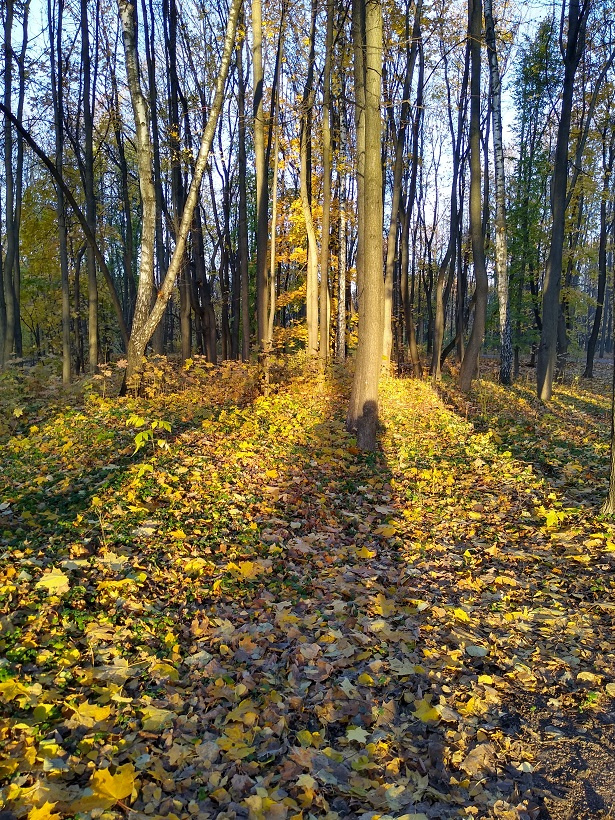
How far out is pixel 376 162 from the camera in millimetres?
8641

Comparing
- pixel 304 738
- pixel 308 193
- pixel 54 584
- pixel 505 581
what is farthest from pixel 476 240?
Answer: pixel 304 738

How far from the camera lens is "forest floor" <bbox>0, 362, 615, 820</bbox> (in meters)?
2.72

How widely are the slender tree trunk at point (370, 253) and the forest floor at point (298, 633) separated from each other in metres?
0.98

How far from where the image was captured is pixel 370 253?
859cm

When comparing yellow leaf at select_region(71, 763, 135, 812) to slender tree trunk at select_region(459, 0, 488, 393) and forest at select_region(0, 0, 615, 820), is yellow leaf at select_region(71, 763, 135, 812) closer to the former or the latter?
forest at select_region(0, 0, 615, 820)

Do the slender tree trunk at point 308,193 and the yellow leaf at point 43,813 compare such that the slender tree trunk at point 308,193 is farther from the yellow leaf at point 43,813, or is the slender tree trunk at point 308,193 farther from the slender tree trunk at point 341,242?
the yellow leaf at point 43,813

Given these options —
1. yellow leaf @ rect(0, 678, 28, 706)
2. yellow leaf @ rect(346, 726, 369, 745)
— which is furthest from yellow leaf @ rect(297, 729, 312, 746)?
yellow leaf @ rect(0, 678, 28, 706)

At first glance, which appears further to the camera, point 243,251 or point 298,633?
point 243,251

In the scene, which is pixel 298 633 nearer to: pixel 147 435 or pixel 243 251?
pixel 147 435

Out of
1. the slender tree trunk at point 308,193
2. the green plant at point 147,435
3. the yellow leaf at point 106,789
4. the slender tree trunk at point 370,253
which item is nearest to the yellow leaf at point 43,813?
the yellow leaf at point 106,789

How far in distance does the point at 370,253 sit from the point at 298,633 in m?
6.34

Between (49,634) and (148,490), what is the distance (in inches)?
106

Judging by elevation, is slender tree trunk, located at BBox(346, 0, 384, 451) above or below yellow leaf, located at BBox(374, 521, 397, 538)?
above

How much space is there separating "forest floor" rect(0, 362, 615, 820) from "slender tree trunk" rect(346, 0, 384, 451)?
38.5 inches
